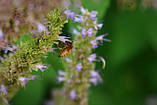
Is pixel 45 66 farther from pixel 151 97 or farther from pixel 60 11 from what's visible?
pixel 151 97

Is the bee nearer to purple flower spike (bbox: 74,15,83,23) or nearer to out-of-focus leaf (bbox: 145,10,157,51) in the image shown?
purple flower spike (bbox: 74,15,83,23)

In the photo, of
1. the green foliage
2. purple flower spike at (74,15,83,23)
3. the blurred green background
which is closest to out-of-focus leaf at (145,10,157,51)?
the blurred green background

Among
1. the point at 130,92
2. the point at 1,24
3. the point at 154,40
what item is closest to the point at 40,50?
the point at 1,24

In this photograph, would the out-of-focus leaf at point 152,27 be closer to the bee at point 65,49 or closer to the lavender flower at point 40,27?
the bee at point 65,49

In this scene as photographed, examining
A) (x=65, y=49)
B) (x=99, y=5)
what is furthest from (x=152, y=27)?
(x=65, y=49)

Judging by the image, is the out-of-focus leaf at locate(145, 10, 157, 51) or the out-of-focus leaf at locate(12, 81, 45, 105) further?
the out-of-focus leaf at locate(145, 10, 157, 51)
